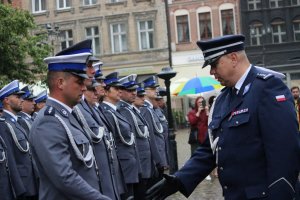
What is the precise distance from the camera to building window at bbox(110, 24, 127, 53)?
38500mm

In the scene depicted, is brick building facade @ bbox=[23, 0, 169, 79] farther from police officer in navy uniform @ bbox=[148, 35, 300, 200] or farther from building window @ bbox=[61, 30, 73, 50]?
police officer in navy uniform @ bbox=[148, 35, 300, 200]

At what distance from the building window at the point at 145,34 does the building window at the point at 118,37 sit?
1.19 metres

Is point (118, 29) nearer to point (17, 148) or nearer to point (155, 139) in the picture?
point (155, 139)

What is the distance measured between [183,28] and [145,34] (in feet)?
9.38

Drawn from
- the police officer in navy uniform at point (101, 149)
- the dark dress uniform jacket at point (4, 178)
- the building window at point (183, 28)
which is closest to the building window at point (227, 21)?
the building window at point (183, 28)

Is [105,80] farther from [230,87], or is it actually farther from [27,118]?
[230,87]

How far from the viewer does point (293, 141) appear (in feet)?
11.3

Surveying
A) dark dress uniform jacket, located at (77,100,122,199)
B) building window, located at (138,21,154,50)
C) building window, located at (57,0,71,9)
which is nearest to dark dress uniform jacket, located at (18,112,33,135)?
dark dress uniform jacket, located at (77,100,122,199)

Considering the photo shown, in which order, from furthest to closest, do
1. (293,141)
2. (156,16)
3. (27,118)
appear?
(156,16) < (27,118) < (293,141)

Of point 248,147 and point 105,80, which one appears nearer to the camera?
point 248,147

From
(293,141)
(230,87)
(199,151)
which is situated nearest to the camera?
(293,141)

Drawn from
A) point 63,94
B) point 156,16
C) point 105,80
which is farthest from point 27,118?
point 156,16

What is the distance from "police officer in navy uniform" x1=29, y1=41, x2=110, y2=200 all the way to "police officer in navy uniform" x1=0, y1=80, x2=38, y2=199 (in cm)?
356

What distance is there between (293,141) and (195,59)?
34.9m
